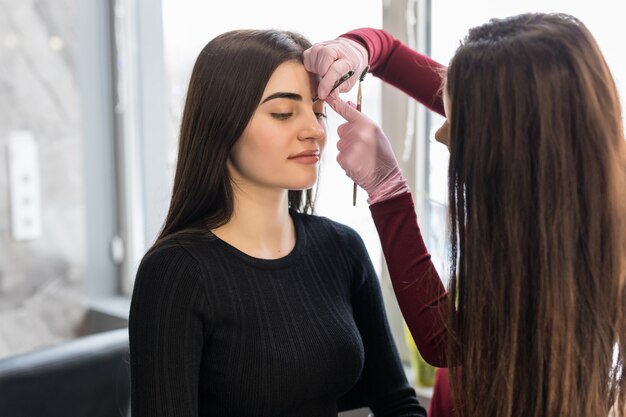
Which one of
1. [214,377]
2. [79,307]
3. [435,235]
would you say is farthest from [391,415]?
[79,307]

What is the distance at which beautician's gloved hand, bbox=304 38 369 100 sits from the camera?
116 centimetres

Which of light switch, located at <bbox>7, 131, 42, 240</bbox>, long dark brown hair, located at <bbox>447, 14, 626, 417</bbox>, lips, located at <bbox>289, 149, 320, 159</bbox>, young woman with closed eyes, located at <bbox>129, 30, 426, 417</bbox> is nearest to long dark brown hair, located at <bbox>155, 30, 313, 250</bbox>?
young woman with closed eyes, located at <bbox>129, 30, 426, 417</bbox>

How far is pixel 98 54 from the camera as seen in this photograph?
2529mm

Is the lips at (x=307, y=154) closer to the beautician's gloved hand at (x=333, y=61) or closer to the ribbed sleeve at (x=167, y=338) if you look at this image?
the beautician's gloved hand at (x=333, y=61)

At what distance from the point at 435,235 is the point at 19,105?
1.32 metres

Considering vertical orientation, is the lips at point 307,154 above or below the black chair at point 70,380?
above

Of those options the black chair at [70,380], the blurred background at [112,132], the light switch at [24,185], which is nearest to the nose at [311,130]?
the blurred background at [112,132]

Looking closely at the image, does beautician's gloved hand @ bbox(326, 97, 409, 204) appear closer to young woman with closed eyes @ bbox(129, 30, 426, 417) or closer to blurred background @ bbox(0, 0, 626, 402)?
young woman with closed eyes @ bbox(129, 30, 426, 417)

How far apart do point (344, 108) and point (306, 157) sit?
0.11 metres

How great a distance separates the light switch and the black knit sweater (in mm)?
Answer: 1203

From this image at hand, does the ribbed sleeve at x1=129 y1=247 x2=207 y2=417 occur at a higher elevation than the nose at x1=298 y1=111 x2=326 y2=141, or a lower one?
lower

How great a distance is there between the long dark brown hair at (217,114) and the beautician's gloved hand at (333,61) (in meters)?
0.05

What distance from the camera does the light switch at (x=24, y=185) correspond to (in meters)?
2.18

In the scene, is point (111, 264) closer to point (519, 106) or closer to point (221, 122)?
point (221, 122)
